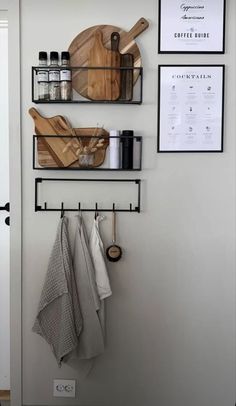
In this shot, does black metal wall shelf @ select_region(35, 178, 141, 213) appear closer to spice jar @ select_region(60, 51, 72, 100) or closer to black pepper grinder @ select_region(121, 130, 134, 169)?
black pepper grinder @ select_region(121, 130, 134, 169)

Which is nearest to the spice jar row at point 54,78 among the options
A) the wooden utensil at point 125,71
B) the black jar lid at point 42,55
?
the black jar lid at point 42,55

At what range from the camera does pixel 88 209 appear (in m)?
1.97

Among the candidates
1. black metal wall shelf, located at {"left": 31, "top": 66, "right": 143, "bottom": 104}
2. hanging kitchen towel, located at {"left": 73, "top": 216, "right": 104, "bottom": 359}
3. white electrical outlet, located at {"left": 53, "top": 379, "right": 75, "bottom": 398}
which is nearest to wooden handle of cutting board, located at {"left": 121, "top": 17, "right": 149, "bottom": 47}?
black metal wall shelf, located at {"left": 31, "top": 66, "right": 143, "bottom": 104}

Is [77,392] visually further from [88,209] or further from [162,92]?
[162,92]

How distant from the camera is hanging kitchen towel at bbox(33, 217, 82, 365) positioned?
185 centimetres

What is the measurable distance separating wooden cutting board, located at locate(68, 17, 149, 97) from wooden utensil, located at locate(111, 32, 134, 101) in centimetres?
2

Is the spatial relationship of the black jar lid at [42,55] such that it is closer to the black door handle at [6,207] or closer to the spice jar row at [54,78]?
the spice jar row at [54,78]

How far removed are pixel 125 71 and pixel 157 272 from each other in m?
0.97

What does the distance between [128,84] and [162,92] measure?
167mm

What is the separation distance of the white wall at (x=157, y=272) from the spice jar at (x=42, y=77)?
0.07 metres

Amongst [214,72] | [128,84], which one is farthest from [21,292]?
[214,72]

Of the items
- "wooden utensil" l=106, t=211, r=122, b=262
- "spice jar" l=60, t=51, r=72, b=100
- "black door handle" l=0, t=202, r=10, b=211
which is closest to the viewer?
"spice jar" l=60, t=51, r=72, b=100

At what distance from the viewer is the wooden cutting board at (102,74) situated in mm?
1873

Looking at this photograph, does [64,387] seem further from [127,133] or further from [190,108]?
[190,108]
